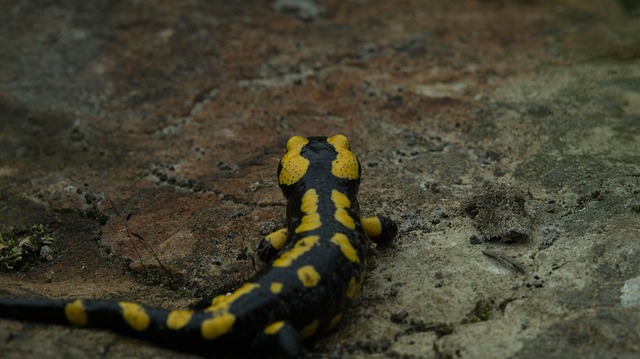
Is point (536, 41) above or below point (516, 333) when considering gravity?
above

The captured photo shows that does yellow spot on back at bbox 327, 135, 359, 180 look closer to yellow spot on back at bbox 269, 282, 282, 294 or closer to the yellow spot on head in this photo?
yellow spot on back at bbox 269, 282, 282, 294

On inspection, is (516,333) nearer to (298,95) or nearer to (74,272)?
(74,272)

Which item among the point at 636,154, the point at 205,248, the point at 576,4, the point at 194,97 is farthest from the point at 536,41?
the point at 205,248

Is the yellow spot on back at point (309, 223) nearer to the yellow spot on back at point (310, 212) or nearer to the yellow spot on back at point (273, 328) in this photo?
the yellow spot on back at point (310, 212)

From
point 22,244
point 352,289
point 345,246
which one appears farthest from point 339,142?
point 22,244

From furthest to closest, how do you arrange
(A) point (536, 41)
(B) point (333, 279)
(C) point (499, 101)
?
(A) point (536, 41) < (C) point (499, 101) < (B) point (333, 279)

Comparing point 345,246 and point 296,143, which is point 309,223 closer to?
point 345,246
